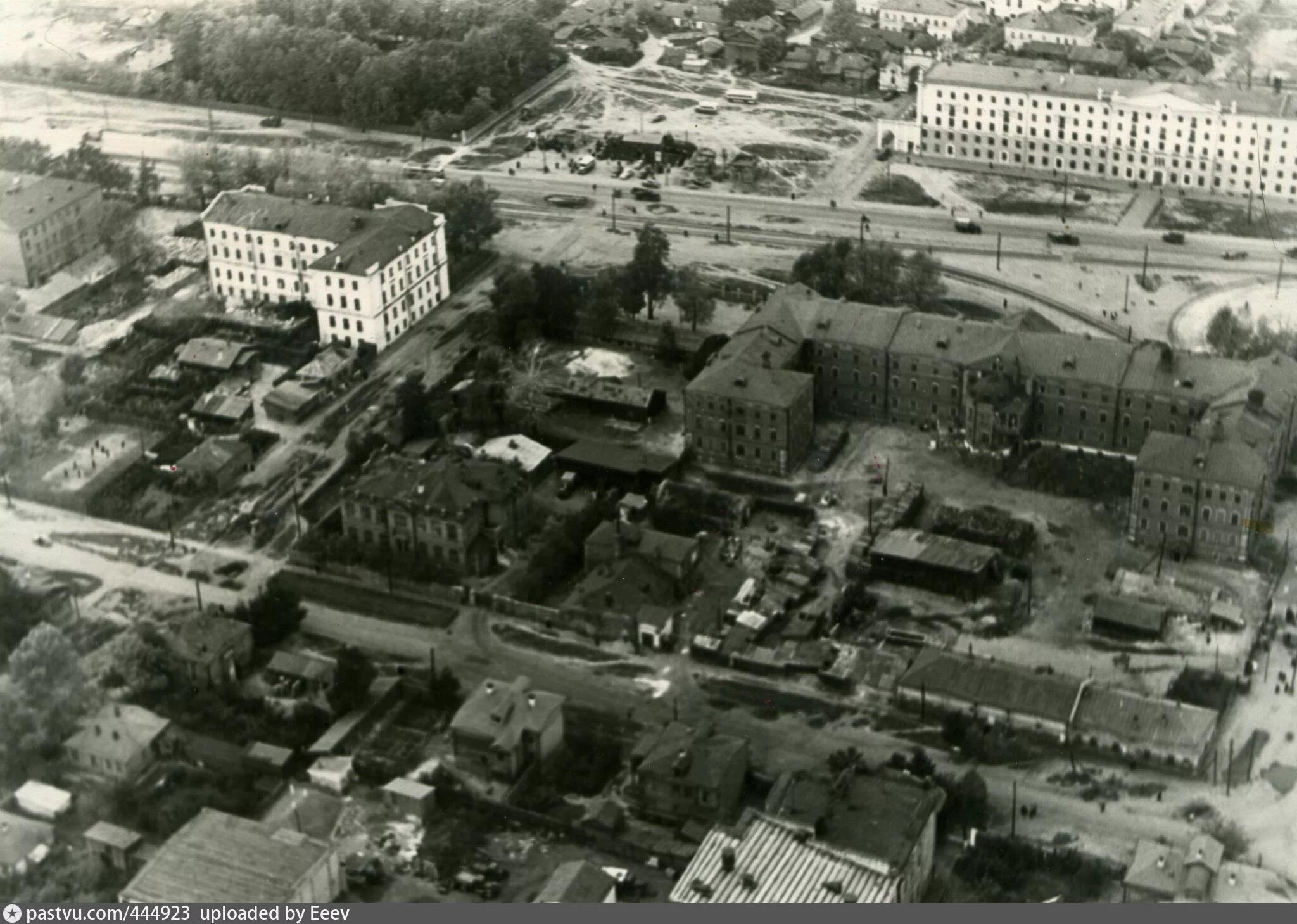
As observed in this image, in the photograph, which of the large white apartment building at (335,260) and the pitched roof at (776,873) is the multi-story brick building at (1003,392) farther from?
the pitched roof at (776,873)

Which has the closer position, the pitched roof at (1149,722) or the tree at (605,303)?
the pitched roof at (1149,722)

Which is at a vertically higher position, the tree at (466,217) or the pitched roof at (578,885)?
the tree at (466,217)

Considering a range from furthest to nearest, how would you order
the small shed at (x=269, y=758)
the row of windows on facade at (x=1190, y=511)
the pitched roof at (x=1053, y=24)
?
the pitched roof at (x=1053, y=24)
the row of windows on facade at (x=1190, y=511)
the small shed at (x=269, y=758)

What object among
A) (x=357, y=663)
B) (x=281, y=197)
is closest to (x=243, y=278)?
(x=281, y=197)

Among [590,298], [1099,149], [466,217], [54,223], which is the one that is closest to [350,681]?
[590,298]

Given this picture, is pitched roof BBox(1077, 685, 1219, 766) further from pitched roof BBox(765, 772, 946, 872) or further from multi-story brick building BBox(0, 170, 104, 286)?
multi-story brick building BBox(0, 170, 104, 286)

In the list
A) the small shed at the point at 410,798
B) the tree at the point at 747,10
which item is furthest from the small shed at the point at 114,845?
the tree at the point at 747,10

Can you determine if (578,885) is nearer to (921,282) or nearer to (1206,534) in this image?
(1206,534)
